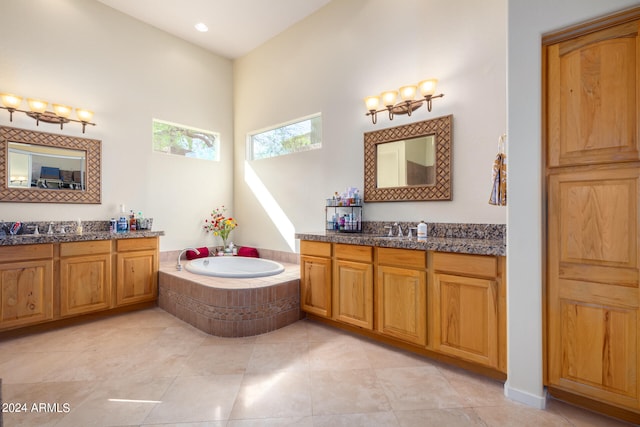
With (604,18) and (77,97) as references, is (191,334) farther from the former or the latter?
(604,18)

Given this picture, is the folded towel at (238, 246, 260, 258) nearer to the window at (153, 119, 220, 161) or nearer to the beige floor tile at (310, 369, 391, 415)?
the window at (153, 119, 220, 161)

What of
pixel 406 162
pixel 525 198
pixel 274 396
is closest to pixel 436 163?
pixel 406 162

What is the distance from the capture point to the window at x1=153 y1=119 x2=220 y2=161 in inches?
162

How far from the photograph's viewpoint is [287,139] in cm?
415

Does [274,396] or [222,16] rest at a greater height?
[222,16]

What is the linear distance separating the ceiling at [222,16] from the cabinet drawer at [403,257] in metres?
3.17

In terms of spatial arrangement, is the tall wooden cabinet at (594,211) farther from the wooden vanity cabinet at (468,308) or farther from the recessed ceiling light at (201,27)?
the recessed ceiling light at (201,27)

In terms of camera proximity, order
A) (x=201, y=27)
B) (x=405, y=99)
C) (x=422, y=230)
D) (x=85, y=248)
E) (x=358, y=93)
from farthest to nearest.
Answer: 1. (x=201, y=27)
2. (x=358, y=93)
3. (x=85, y=248)
4. (x=405, y=99)
5. (x=422, y=230)

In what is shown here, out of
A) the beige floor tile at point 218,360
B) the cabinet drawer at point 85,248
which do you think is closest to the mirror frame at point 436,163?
the beige floor tile at point 218,360

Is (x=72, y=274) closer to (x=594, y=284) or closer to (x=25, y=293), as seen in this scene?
(x=25, y=293)

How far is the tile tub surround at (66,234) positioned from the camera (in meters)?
2.65

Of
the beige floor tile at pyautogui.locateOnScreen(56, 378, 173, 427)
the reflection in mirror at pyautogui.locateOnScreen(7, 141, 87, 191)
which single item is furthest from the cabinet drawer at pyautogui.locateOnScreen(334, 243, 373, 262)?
the reflection in mirror at pyautogui.locateOnScreen(7, 141, 87, 191)

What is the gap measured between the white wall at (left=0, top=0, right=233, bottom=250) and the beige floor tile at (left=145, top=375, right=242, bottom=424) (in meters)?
2.67

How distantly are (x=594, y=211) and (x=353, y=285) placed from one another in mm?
1760
